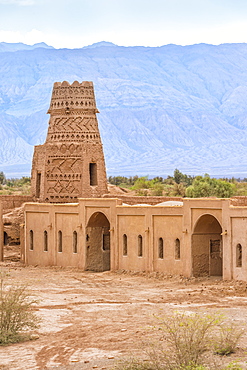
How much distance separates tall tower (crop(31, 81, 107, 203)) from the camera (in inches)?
1446

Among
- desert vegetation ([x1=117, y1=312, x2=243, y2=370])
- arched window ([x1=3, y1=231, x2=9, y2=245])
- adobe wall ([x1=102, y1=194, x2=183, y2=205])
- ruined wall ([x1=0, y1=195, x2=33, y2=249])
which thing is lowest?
desert vegetation ([x1=117, y1=312, x2=243, y2=370])

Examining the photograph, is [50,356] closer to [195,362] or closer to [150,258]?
[195,362]

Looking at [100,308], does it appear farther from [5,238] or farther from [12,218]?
[5,238]

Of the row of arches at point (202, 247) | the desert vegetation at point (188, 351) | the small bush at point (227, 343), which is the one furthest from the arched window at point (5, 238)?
the small bush at point (227, 343)

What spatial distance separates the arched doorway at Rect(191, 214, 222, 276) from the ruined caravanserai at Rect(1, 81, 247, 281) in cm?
3

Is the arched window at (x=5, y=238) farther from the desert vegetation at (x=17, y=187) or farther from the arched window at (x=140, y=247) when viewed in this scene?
the desert vegetation at (x=17, y=187)

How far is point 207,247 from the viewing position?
2833 cm

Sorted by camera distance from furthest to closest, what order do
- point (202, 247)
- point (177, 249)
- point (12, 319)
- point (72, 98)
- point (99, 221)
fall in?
point (72, 98), point (99, 221), point (177, 249), point (202, 247), point (12, 319)

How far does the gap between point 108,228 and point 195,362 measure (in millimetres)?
16963

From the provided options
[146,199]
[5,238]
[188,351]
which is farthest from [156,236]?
[188,351]

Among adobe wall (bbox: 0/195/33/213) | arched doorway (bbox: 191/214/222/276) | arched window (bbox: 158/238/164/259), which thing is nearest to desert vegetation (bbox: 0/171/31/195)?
adobe wall (bbox: 0/195/33/213)

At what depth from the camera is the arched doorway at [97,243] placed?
31.7 m

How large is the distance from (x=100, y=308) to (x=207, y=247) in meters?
6.58

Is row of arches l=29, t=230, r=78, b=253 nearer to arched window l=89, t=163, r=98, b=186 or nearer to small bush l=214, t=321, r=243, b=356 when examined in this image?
arched window l=89, t=163, r=98, b=186
